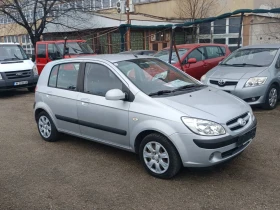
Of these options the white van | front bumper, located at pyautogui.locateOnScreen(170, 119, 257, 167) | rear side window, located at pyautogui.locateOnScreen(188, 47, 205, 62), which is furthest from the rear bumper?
front bumper, located at pyautogui.locateOnScreen(170, 119, 257, 167)

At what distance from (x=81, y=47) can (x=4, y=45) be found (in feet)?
9.63

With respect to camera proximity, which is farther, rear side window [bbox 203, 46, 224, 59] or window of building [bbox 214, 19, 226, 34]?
window of building [bbox 214, 19, 226, 34]

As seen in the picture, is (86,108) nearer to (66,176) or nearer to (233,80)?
(66,176)

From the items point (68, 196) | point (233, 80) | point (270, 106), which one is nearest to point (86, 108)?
point (68, 196)

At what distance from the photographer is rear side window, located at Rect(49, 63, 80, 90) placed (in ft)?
16.7

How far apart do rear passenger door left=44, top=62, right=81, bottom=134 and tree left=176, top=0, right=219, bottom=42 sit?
16576mm

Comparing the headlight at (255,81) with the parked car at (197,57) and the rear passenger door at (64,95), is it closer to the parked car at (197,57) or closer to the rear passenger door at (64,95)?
the parked car at (197,57)

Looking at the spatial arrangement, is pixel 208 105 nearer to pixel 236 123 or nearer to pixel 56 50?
pixel 236 123

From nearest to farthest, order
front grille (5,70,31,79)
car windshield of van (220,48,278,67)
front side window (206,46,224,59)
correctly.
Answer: car windshield of van (220,48,278,67) < front side window (206,46,224,59) < front grille (5,70,31,79)

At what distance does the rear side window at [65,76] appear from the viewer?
16.7 ft

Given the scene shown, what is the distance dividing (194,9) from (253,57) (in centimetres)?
1400

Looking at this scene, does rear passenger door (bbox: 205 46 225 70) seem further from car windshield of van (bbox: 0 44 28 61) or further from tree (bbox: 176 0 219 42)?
tree (bbox: 176 0 219 42)

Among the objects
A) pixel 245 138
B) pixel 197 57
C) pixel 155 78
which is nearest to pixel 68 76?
pixel 155 78

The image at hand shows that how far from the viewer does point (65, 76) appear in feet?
17.4
